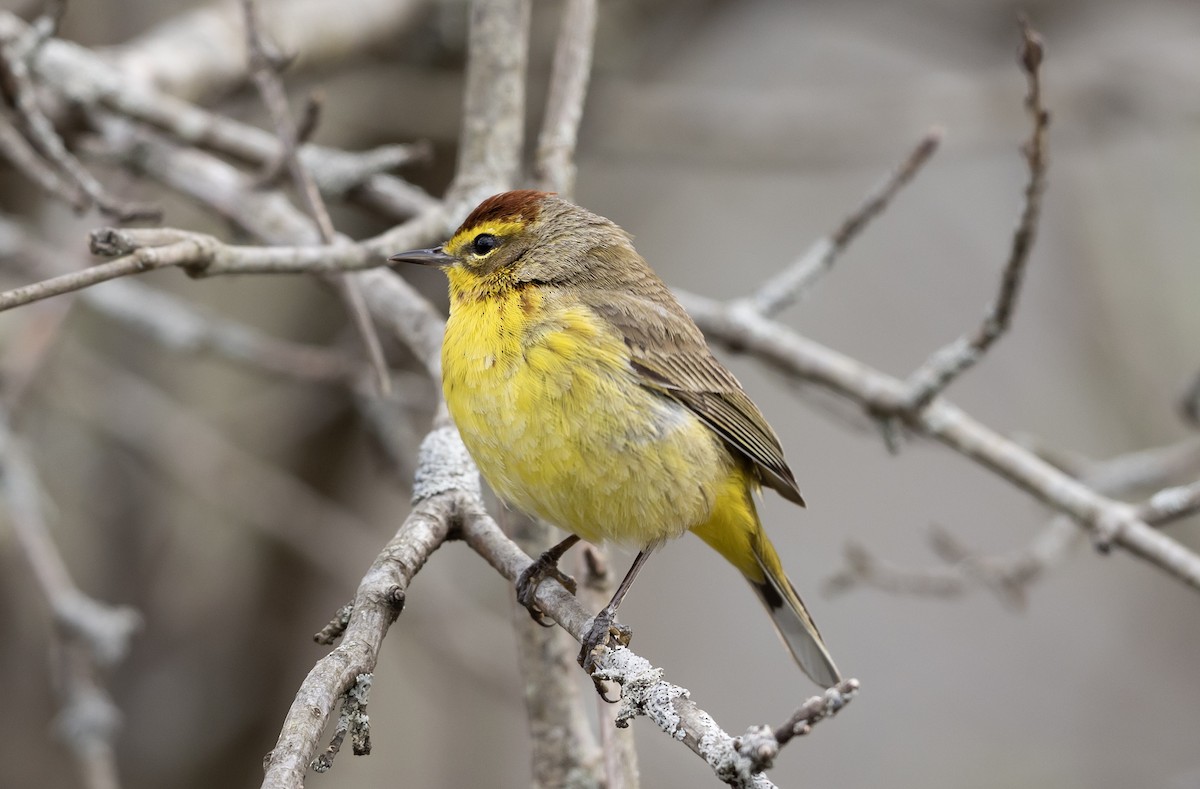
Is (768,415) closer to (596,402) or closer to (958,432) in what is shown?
(958,432)

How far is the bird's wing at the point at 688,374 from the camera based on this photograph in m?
3.36

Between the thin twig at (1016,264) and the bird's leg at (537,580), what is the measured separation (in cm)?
150

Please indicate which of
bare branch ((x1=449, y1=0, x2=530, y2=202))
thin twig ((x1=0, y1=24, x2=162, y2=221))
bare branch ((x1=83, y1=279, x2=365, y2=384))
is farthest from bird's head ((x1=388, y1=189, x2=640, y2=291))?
bare branch ((x1=83, y1=279, x2=365, y2=384))

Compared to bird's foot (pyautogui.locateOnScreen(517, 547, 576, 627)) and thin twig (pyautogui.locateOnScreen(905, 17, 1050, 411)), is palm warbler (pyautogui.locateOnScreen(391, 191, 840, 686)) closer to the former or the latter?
bird's foot (pyautogui.locateOnScreen(517, 547, 576, 627))

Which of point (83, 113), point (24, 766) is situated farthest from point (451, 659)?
point (83, 113)

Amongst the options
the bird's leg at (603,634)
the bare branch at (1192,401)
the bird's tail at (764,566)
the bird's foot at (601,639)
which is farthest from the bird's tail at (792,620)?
the bare branch at (1192,401)

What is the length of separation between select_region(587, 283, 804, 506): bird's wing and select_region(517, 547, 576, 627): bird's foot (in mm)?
647

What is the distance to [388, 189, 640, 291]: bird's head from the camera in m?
3.47

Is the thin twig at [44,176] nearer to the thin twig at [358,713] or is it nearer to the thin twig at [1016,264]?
the thin twig at [358,713]

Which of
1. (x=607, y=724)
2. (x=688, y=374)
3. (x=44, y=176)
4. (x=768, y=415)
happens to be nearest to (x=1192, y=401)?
(x=688, y=374)

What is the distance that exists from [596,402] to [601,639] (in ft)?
2.50

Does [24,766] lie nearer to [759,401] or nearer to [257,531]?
[257,531]

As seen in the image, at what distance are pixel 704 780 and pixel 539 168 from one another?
4.73 meters

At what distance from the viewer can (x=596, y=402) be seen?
10.1 feet
